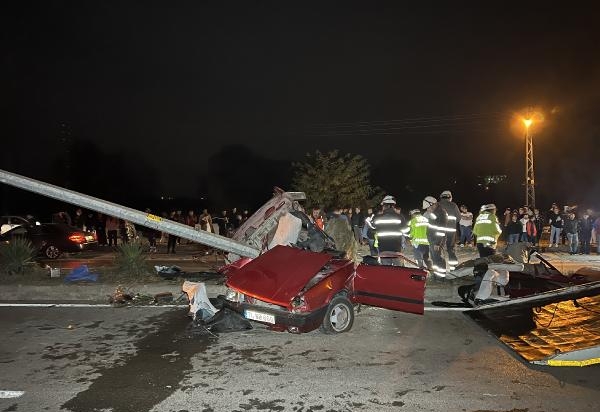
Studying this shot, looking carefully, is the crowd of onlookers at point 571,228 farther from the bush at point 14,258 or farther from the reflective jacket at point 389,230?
the bush at point 14,258

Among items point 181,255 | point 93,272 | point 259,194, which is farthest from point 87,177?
point 93,272

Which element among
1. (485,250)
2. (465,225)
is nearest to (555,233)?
(465,225)

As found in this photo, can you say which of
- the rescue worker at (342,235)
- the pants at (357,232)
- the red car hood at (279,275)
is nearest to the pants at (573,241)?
the pants at (357,232)

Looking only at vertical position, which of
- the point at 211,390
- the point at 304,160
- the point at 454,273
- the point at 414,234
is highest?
the point at 304,160

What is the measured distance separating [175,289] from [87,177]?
5537cm

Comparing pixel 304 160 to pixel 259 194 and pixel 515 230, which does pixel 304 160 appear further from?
pixel 259 194

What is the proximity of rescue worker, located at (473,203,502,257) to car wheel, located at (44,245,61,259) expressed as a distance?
13.7m

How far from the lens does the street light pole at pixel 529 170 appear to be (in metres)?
22.3

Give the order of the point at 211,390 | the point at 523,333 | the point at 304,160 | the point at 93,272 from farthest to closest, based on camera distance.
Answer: the point at 304,160
the point at 93,272
the point at 523,333
the point at 211,390

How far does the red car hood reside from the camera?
5.98 m

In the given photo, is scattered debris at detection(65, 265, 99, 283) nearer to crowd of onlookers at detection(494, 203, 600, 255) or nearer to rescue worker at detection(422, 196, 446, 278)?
rescue worker at detection(422, 196, 446, 278)

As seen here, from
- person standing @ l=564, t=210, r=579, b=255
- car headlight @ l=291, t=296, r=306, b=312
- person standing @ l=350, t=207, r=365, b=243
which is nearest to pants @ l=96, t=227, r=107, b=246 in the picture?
person standing @ l=350, t=207, r=365, b=243

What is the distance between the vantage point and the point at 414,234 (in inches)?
417

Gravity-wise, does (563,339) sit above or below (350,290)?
below
